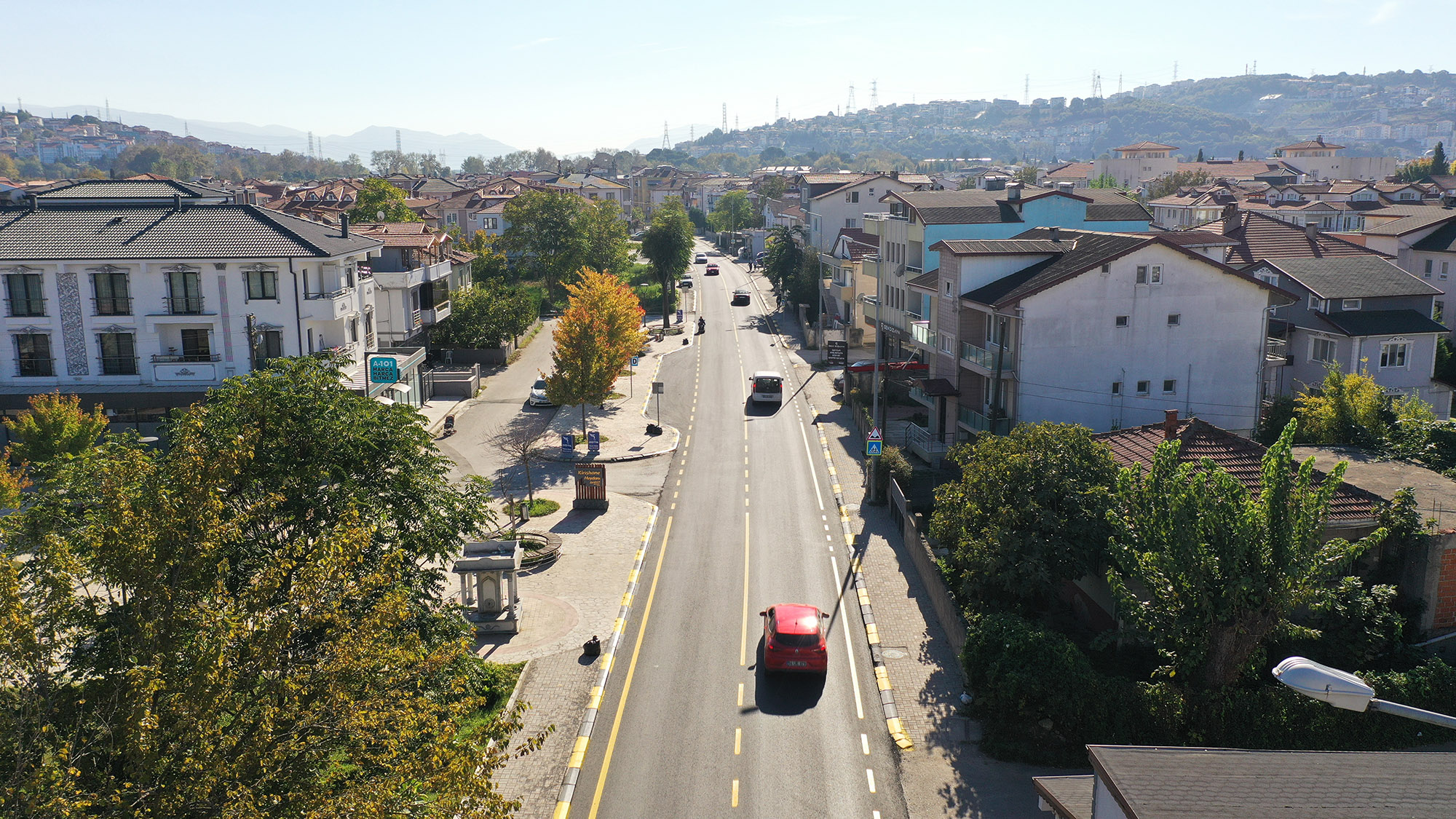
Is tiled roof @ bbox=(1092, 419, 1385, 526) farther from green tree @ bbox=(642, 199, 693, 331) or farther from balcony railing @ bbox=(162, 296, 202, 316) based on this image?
green tree @ bbox=(642, 199, 693, 331)

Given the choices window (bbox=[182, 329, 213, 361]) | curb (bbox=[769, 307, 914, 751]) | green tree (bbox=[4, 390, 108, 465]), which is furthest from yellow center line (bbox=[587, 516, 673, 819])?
window (bbox=[182, 329, 213, 361])

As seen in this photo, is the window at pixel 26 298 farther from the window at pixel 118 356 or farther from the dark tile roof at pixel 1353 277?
the dark tile roof at pixel 1353 277

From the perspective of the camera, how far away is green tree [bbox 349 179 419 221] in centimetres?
8862

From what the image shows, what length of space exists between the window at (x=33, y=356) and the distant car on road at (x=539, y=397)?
23.5 m

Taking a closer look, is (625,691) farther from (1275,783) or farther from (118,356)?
(118,356)

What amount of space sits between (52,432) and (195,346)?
1197 centimetres

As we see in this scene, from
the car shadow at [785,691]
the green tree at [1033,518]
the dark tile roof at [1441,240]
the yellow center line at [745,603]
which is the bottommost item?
the car shadow at [785,691]

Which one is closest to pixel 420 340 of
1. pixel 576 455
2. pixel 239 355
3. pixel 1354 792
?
pixel 239 355

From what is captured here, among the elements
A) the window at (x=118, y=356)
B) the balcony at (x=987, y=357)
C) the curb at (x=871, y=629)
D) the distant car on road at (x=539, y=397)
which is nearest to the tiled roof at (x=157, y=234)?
the window at (x=118, y=356)

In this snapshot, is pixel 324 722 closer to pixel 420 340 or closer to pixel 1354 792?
pixel 1354 792

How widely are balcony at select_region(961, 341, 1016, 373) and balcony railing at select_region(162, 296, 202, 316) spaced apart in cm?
3578

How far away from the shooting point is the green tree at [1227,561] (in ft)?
68.5

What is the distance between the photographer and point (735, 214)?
554ft

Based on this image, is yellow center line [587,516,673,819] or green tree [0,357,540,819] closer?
green tree [0,357,540,819]
